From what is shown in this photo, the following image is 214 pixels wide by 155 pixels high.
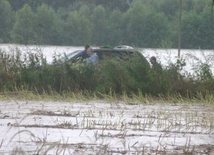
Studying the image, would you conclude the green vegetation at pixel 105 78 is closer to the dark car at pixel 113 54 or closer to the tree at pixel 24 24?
the dark car at pixel 113 54

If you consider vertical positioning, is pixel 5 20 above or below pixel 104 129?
above

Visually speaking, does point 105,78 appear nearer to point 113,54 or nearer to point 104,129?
point 113,54

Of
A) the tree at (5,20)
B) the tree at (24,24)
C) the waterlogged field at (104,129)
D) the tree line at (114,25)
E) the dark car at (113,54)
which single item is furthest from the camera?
the tree at (5,20)

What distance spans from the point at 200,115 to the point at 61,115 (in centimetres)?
252

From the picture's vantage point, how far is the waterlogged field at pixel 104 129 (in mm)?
9594

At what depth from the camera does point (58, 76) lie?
20812 millimetres

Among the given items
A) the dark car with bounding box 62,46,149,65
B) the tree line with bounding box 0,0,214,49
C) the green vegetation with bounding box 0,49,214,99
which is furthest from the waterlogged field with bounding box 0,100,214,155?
the tree line with bounding box 0,0,214,49

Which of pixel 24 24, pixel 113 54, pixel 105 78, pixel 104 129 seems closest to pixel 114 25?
pixel 24 24

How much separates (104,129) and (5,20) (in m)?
40.3

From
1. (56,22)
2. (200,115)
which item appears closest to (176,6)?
(56,22)

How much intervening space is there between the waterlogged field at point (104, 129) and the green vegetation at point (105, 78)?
130 inches

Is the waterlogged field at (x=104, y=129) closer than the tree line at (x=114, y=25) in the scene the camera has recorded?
Yes

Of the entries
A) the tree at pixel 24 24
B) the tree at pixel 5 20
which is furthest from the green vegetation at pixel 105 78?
the tree at pixel 5 20

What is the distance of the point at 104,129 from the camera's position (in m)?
11.5
